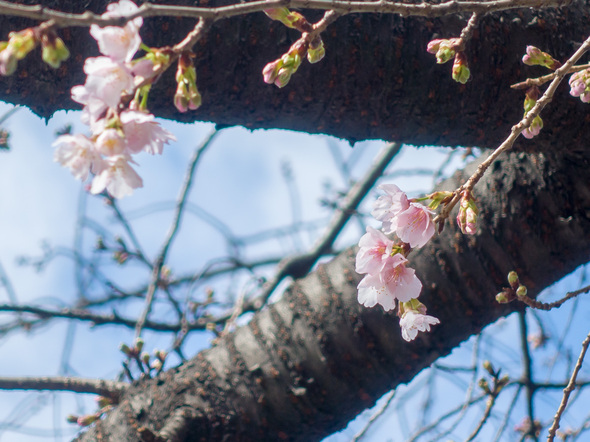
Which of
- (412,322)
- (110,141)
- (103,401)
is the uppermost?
(103,401)

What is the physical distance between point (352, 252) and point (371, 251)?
586mm

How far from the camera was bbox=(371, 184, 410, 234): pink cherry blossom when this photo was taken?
867 millimetres

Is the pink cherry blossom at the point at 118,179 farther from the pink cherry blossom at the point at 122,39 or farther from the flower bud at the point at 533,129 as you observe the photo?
the flower bud at the point at 533,129

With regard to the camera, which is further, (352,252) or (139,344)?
(139,344)

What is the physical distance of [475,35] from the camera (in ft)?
4.11

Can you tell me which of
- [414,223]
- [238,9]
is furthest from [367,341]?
[238,9]

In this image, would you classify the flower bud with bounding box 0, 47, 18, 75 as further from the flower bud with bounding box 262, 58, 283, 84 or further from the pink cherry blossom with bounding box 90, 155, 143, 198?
the flower bud with bounding box 262, 58, 283, 84

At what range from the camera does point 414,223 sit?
855 mm

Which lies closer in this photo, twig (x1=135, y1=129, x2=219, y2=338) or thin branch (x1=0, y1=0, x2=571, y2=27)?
thin branch (x1=0, y1=0, x2=571, y2=27)

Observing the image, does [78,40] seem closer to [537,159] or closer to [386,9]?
[386,9]

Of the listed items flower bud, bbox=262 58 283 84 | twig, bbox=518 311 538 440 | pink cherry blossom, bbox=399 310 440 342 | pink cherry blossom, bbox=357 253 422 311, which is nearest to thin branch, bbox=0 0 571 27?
flower bud, bbox=262 58 283 84

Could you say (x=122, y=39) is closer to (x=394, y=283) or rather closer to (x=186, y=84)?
(x=186, y=84)

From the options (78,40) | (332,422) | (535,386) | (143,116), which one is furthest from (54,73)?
(535,386)

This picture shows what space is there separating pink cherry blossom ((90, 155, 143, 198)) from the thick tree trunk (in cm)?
79
